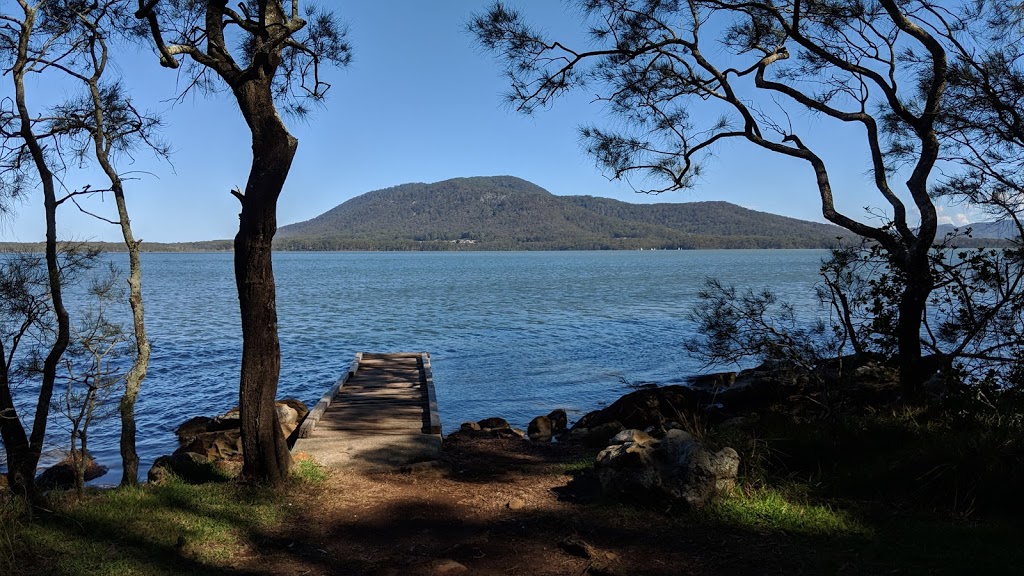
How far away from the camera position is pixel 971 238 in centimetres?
745

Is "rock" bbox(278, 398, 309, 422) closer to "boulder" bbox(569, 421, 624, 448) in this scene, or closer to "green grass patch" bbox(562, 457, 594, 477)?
"boulder" bbox(569, 421, 624, 448)

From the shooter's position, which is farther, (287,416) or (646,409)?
(287,416)

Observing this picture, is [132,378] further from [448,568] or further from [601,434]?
[601,434]

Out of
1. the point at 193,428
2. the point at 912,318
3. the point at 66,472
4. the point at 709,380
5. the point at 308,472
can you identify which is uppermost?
the point at 912,318

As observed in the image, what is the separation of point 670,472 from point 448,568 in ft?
6.68

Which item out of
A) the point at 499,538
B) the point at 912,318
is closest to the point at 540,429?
the point at 912,318

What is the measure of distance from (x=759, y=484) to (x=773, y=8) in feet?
17.0

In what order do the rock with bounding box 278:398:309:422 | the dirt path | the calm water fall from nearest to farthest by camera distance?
the dirt path
the rock with bounding box 278:398:309:422
the calm water

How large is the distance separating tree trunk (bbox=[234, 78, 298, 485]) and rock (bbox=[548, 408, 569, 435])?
256 inches

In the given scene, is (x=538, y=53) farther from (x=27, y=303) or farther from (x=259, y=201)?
(x=27, y=303)

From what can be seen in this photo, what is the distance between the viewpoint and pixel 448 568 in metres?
4.63

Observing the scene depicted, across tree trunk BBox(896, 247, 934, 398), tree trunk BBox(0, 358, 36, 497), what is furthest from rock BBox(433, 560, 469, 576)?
Answer: tree trunk BBox(896, 247, 934, 398)

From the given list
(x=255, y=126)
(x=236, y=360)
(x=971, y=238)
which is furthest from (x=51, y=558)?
(x=236, y=360)

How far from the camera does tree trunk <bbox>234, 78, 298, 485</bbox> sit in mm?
6348
